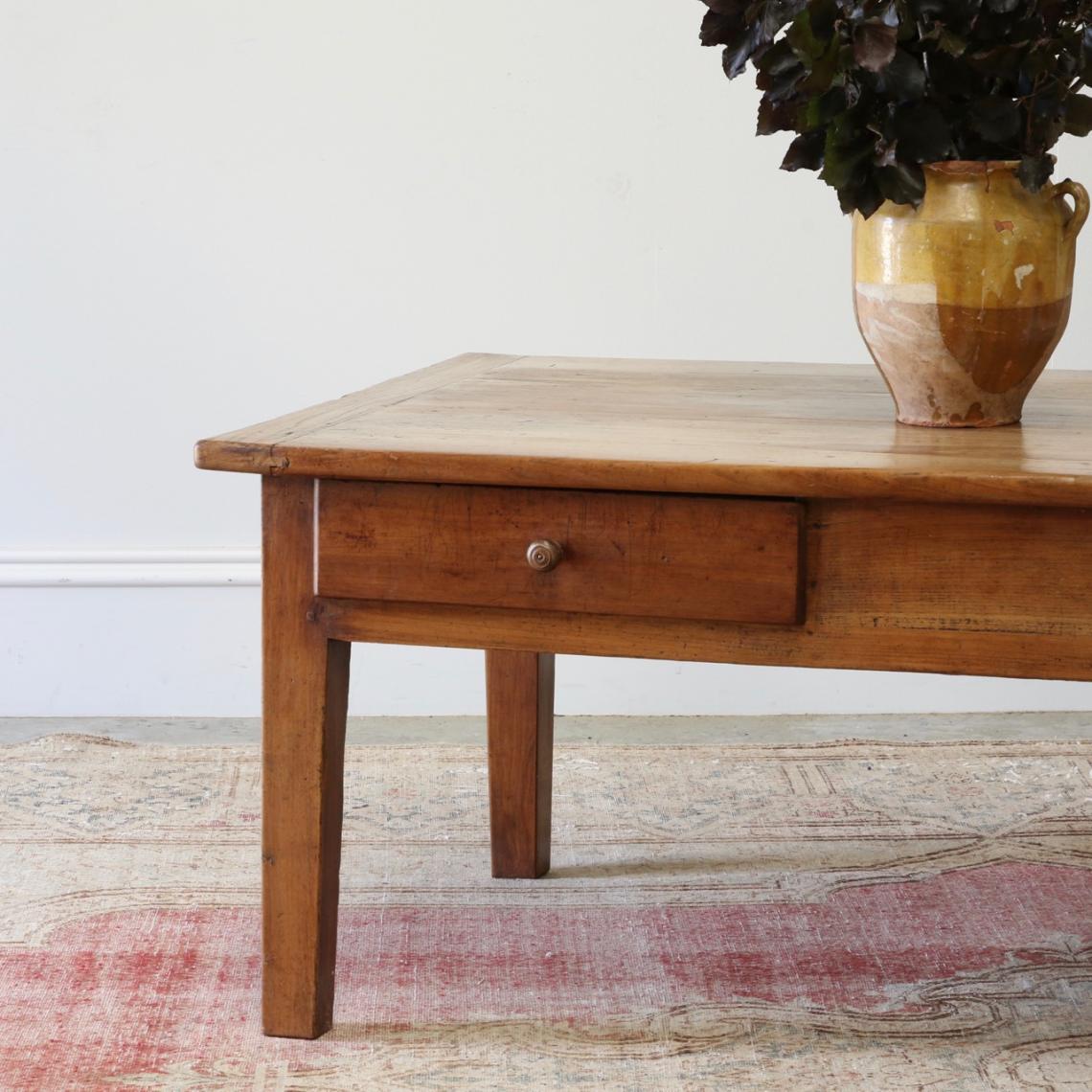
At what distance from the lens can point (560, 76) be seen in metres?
2.32

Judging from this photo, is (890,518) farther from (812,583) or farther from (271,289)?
(271,289)

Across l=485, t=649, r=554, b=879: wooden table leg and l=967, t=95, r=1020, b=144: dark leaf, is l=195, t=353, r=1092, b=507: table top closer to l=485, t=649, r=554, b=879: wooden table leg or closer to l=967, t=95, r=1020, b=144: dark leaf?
l=967, t=95, r=1020, b=144: dark leaf

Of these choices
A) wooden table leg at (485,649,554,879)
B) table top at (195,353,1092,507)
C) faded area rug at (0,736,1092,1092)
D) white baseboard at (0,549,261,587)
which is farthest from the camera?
white baseboard at (0,549,261,587)

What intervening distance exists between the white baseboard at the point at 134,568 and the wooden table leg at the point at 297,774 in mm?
1112

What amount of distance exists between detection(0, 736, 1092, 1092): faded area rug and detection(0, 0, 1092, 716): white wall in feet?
0.99

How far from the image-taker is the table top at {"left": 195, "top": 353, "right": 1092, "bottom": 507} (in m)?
1.14

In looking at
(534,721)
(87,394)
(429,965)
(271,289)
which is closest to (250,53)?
(271,289)

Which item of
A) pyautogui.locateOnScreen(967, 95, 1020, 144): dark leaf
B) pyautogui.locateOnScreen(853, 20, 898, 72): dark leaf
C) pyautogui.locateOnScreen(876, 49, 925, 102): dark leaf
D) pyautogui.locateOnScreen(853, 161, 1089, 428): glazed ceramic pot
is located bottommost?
pyautogui.locateOnScreen(853, 161, 1089, 428): glazed ceramic pot

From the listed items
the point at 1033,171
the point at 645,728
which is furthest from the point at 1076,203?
the point at 645,728

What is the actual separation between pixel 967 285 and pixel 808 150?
172 mm

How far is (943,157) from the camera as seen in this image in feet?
4.05

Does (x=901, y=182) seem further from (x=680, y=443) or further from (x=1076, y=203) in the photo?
(x=680, y=443)

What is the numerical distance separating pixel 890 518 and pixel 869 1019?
545 millimetres

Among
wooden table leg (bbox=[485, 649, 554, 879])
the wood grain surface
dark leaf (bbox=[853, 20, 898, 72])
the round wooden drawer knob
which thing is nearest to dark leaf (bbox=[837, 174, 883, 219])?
dark leaf (bbox=[853, 20, 898, 72])
